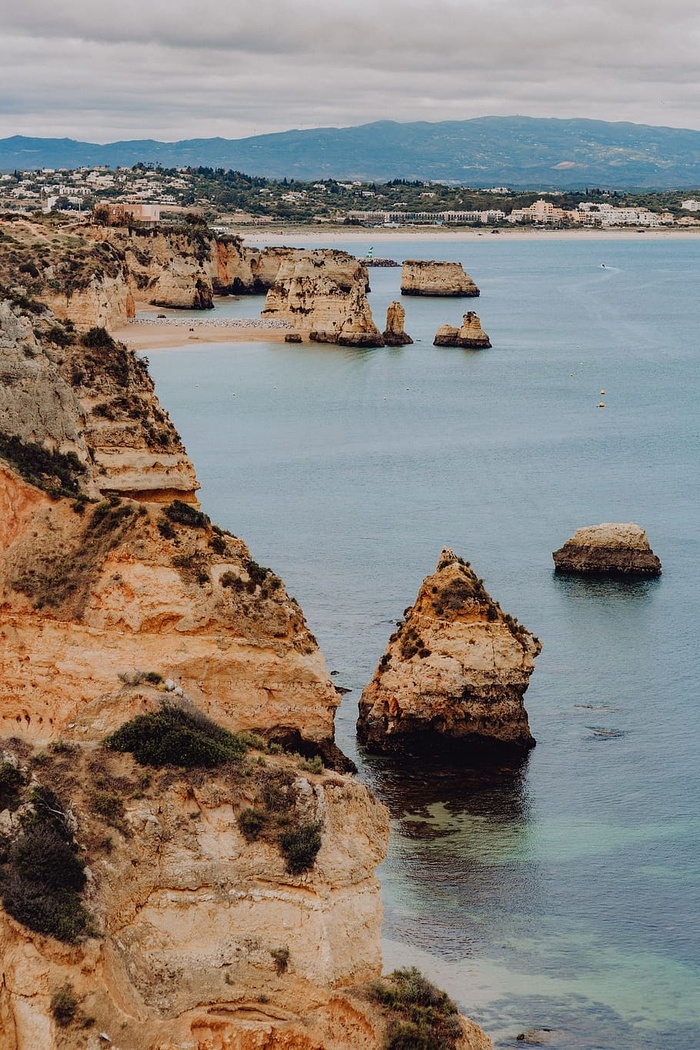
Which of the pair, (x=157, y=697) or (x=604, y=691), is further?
(x=604, y=691)

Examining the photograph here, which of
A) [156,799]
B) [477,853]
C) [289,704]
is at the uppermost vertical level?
[156,799]

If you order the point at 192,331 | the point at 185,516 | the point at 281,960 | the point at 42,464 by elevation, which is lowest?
the point at 281,960

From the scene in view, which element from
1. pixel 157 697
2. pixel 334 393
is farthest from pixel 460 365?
pixel 157 697

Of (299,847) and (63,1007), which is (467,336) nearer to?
(299,847)

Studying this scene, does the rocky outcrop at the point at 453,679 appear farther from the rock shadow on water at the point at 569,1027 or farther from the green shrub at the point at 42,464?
the rock shadow on water at the point at 569,1027

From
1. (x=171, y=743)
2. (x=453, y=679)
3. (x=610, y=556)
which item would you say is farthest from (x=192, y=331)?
(x=171, y=743)

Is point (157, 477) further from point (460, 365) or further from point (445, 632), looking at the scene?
point (460, 365)
